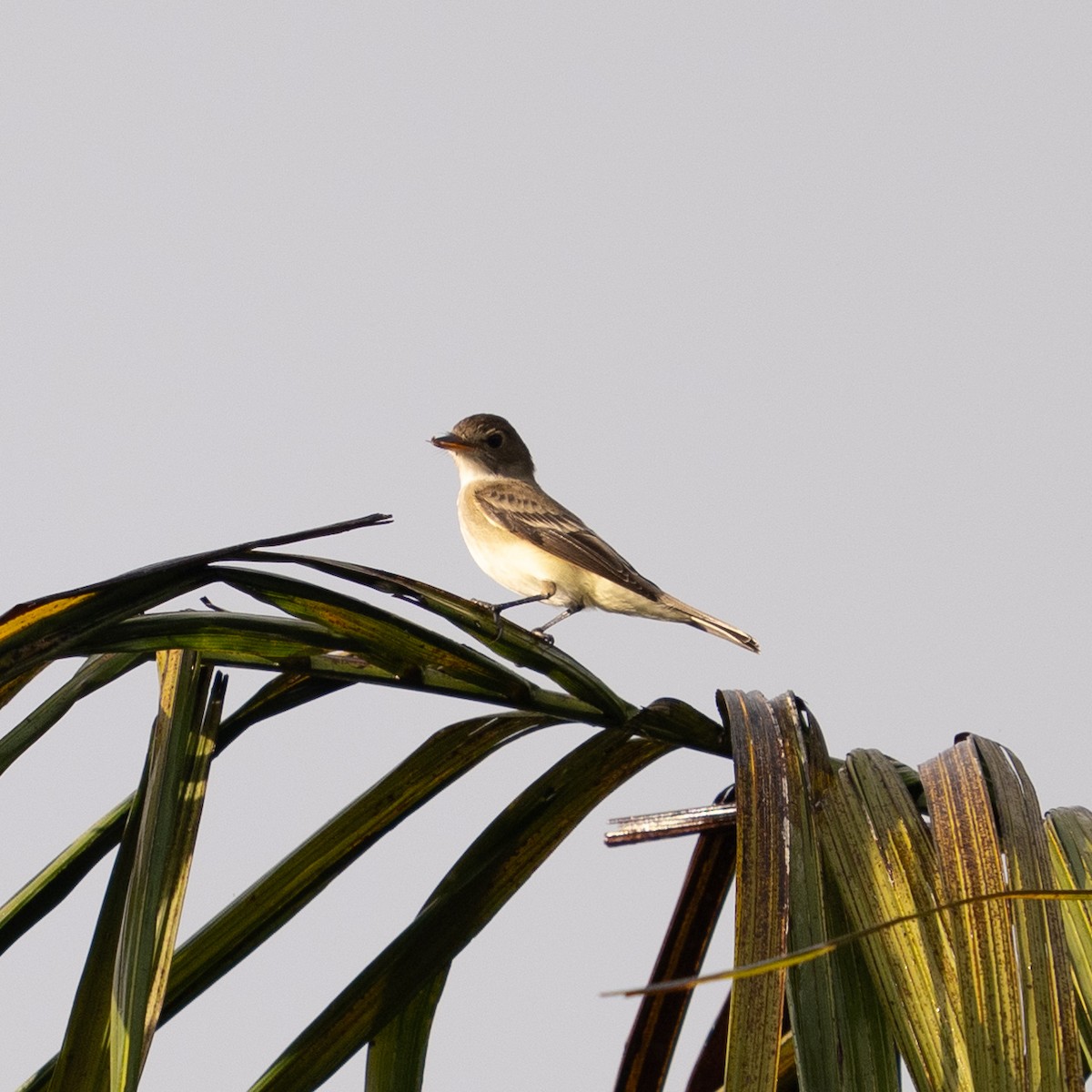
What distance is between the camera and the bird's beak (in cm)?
1049

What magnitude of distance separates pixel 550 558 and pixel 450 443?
1.83 meters

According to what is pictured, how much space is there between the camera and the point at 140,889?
211cm

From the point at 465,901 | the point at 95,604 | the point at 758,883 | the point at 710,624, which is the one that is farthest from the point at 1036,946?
the point at 710,624

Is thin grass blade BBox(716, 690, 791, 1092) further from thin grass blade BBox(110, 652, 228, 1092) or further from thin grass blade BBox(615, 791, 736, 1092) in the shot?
thin grass blade BBox(110, 652, 228, 1092)

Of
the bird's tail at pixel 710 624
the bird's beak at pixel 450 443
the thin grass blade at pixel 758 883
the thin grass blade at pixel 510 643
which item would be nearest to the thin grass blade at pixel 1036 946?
the thin grass blade at pixel 758 883

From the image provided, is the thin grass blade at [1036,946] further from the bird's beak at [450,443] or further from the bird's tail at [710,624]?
the bird's beak at [450,443]

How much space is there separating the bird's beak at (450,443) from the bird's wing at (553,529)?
0.45 metres

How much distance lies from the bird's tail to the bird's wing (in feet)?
0.42

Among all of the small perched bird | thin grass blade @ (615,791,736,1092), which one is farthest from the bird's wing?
thin grass blade @ (615,791,736,1092)

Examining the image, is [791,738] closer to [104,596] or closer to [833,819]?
[833,819]

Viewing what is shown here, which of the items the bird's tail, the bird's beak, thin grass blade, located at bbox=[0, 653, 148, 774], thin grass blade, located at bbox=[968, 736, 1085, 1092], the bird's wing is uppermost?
the bird's beak

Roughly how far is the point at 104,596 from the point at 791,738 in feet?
3.76

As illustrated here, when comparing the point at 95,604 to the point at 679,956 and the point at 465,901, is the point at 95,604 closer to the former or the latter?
the point at 465,901

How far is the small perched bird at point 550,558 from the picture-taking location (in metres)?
8.57
